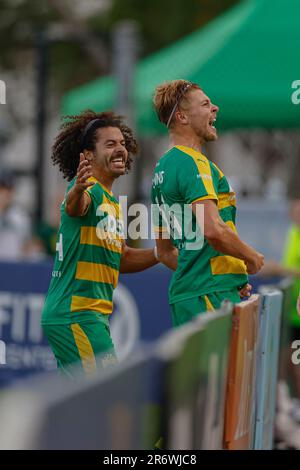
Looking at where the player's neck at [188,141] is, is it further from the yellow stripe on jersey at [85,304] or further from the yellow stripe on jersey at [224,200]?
the yellow stripe on jersey at [85,304]

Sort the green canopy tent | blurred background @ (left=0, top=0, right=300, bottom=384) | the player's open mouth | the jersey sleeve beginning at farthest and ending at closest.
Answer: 1. the green canopy tent
2. blurred background @ (left=0, top=0, right=300, bottom=384)
3. the player's open mouth
4. the jersey sleeve

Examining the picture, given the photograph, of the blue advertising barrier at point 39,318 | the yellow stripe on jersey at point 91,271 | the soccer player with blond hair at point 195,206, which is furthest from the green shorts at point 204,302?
the blue advertising barrier at point 39,318

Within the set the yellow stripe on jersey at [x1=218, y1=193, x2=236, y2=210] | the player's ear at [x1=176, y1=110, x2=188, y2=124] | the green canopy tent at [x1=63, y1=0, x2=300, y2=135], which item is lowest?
the yellow stripe on jersey at [x1=218, y1=193, x2=236, y2=210]

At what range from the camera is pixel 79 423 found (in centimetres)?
310

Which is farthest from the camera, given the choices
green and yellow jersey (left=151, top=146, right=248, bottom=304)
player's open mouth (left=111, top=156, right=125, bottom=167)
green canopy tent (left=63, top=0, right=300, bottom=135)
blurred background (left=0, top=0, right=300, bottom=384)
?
green canopy tent (left=63, top=0, right=300, bottom=135)

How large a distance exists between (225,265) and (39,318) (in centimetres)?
584

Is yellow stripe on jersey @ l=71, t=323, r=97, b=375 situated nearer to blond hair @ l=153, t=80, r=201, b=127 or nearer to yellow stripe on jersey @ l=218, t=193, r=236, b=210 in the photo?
yellow stripe on jersey @ l=218, t=193, r=236, b=210

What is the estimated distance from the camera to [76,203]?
229 inches

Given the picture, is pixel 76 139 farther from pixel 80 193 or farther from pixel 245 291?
pixel 245 291

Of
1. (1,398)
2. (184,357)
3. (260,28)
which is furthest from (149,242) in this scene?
(1,398)

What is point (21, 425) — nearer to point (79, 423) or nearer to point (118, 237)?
point (79, 423)

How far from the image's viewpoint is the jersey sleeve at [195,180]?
5.85 meters

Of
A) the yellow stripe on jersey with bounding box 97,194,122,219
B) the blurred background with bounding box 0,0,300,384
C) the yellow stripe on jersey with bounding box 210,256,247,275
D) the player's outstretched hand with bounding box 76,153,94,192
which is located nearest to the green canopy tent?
the blurred background with bounding box 0,0,300,384

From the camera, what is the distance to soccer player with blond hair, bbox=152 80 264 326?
19.3 feet
